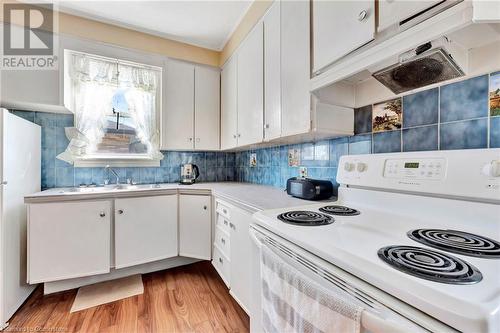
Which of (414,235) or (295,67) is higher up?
(295,67)

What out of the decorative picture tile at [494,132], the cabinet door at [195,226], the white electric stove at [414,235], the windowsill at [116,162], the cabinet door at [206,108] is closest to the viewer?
the white electric stove at [414,235]

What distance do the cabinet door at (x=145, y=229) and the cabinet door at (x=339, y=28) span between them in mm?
1756

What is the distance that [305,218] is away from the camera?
2.96ft

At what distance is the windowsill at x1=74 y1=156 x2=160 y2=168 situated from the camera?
2207 mm

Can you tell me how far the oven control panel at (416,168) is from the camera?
864 millimetres

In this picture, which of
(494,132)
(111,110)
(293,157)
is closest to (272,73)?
(293,157)

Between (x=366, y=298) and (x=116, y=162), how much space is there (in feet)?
8.45

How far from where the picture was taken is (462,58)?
868mm

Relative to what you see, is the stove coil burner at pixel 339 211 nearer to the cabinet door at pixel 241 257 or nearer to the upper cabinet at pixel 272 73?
the cabinet door at pixel 241 257

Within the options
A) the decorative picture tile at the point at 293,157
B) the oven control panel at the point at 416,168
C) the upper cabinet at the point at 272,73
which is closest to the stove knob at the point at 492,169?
the oven control panel at the point at 416,168

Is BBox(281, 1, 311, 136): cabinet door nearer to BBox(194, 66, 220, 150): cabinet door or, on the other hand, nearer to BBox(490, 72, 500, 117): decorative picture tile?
BBox(490, 72, 500, 117): decorative picture tile

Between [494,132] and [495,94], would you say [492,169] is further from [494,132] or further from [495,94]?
[495,94]

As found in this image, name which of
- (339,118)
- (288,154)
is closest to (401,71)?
(339,118)

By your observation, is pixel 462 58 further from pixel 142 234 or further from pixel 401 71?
pixel 142 234
